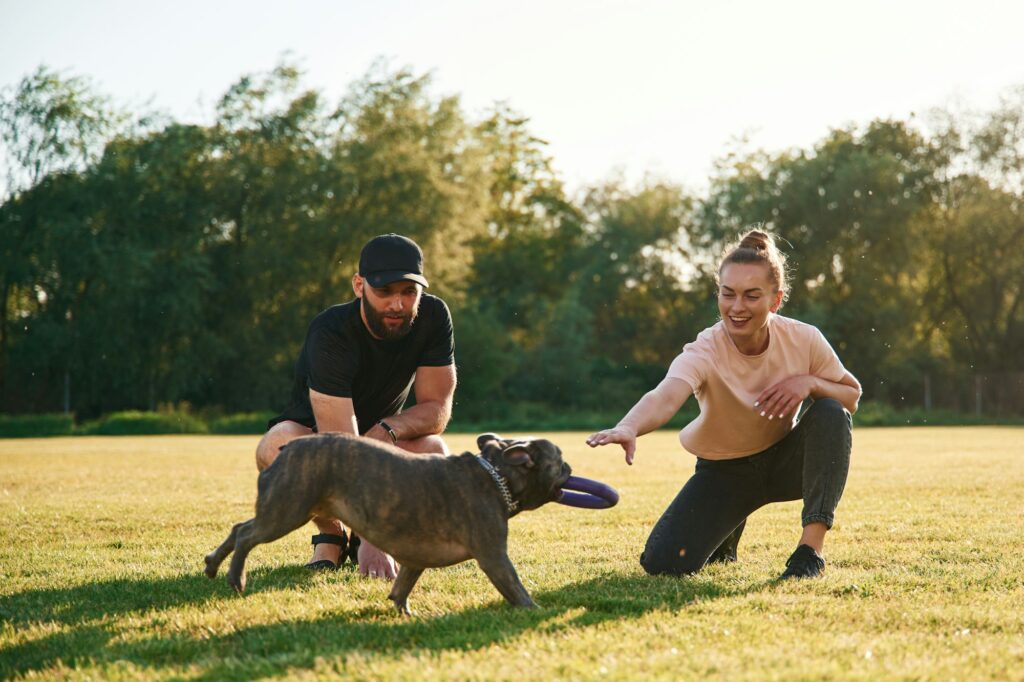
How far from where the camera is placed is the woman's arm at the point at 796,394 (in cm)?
619

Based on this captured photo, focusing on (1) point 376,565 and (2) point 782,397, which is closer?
(2) point 782,397

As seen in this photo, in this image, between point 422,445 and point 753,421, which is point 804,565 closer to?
point 753,421

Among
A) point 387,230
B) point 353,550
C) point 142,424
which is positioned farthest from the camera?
point 387,230

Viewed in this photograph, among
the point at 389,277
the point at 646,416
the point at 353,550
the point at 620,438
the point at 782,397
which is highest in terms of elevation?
the point at 389,277

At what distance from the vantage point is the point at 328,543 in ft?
23.1

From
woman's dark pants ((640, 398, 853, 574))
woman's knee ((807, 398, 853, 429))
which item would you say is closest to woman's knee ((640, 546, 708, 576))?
woman's dark pants ((640, 398, 853, 574))

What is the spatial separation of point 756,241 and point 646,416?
1593mm

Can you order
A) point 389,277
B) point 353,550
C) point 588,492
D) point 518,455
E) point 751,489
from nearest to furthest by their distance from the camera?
point 518,455 < point 588,492 < point 389,277 < point 751,489 < point 353,550

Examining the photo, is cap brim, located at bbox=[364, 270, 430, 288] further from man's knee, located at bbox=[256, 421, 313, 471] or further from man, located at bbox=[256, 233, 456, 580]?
man's knee, located at bbox=[256, 421, 313, 471]

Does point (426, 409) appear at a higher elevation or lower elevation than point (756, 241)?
lower

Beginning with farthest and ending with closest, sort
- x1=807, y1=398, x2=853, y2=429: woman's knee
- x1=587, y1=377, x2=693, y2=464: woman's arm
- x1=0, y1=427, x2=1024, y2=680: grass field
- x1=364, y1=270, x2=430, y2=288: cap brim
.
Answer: x1=807, y1=398, x2=853, y2=429: woman's knee
x1=364, y1=270, x2=430, y2=288: cap brim
x1=587, y1=377, x2=693, y2=464: woman's arm
x1=0, y1=427, x2=1024, y2=680: grass field

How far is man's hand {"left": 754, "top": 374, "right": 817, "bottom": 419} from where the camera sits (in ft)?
20.3

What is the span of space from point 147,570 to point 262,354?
41783mm

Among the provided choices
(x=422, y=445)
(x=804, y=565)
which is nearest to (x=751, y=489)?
(x=804, y=565)
